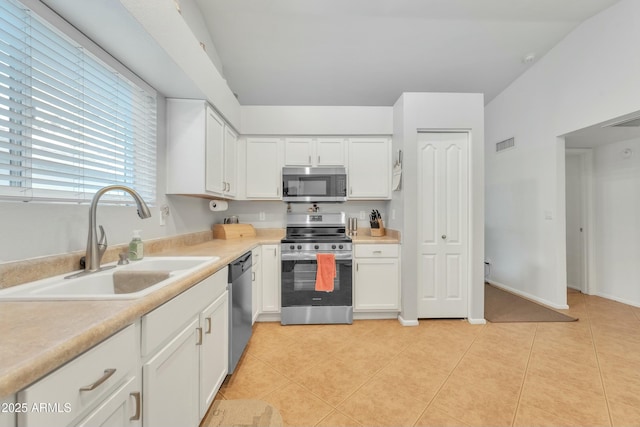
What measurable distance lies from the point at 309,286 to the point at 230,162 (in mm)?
1615

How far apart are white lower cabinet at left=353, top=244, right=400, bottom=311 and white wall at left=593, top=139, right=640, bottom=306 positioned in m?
3.19

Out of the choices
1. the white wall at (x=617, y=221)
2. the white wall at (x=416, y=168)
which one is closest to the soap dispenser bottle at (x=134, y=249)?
the white wall at (x=416, y=168)

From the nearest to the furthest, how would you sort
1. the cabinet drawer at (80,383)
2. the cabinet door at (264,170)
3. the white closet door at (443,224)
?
the cabinet drawer at (80,383), the white closet door at (443,224), the cabinet door at (264,170)

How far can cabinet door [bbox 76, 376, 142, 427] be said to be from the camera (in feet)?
2.18

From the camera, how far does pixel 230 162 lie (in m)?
2.71

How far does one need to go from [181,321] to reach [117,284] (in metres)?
0.49

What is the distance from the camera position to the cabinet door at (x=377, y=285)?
2709mm

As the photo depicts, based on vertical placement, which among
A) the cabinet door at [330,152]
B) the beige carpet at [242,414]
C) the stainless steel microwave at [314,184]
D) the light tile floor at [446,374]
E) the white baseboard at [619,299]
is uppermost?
the cabinet door at [330,152]

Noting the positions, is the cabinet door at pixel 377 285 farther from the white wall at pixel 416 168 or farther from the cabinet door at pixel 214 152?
the cabinet door at pixel 214 152

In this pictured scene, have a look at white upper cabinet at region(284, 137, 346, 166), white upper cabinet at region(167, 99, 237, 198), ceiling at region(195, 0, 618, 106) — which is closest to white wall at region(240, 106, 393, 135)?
white upper cabinet at region(284, 137, 346, 166)

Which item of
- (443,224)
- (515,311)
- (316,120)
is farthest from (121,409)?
(515,311)

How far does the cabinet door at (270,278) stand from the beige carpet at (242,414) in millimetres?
1117

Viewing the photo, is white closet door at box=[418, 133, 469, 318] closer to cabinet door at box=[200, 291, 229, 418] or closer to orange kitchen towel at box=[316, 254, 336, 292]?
orange kitchen towel at box=[316, 254, 336, 292]

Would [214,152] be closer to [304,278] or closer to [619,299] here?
[304,278]
